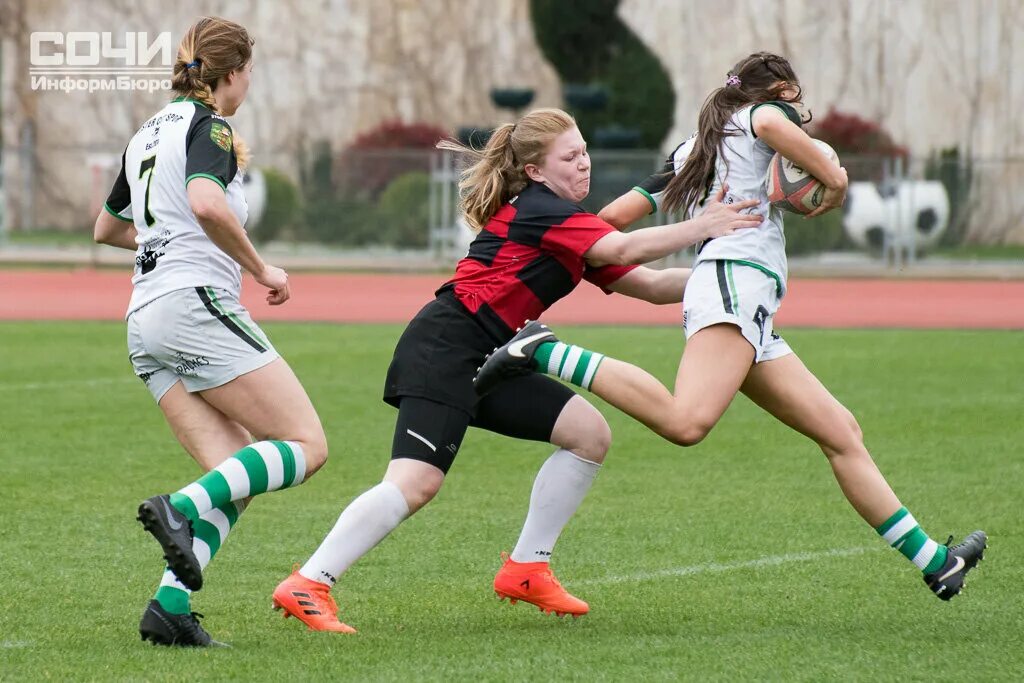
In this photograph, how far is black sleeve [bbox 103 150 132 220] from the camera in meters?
5.50

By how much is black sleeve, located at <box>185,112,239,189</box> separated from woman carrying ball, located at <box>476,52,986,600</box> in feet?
3.63

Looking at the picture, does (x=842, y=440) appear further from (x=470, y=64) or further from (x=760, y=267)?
(x=470, y=64)

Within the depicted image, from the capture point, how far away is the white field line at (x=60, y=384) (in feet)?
40.6

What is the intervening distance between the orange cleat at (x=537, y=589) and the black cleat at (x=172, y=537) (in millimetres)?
1320

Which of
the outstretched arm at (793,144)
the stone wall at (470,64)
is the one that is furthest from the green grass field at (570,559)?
the stone wall at (470,64)

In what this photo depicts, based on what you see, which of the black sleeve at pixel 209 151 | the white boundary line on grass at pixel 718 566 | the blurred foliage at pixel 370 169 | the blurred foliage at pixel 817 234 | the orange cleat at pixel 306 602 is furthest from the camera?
the blurred foliage at pixel 370 169

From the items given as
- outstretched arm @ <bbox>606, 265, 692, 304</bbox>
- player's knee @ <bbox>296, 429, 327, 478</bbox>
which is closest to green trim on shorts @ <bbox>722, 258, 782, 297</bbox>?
outstretched arm @ <bbox>606, 265, 692, 304</bbox>

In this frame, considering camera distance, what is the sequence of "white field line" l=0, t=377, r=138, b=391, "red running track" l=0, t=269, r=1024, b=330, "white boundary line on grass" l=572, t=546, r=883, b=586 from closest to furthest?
"white boundary line on grass" l=572, t=546, r=883, b=586, "white field line" l=0, t=377, r=138, b=391, "red running track" l=0, t=269, r=1024, b=330

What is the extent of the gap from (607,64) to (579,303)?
47.6ft

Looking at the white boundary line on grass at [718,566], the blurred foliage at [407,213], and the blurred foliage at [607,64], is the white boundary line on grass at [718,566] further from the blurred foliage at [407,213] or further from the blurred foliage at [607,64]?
the blurred foliage at [607,64]

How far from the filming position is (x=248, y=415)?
5160 millimetres

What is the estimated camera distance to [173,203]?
16.9 ft

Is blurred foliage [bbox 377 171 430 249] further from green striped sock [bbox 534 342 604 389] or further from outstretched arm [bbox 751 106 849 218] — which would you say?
outstretched arm [bbox 751 106 849 218]

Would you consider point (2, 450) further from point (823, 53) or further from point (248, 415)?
point (823, 53)
